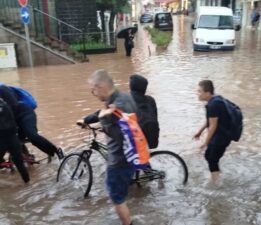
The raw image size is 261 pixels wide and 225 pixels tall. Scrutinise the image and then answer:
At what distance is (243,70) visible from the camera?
47.5ft

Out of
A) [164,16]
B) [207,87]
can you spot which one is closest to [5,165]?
[207,87]

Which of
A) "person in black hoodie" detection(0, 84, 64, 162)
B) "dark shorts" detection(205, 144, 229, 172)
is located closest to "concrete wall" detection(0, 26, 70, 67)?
"person in black hoodie" detection(0, 84, 64, 162)

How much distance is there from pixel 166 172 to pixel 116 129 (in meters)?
1.86

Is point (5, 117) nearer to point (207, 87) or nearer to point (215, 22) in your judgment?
point (207, 87)

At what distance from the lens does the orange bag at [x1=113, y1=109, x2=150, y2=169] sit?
145 inches

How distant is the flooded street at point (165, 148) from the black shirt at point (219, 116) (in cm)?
67

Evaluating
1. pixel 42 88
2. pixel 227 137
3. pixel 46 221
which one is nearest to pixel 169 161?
pixel 227 137

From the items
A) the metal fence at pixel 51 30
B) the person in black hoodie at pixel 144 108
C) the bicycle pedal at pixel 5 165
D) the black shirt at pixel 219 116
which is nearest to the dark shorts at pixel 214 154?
the black shirt at pixel 219 116

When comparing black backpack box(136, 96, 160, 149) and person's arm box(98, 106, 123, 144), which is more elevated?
person's arm box(98, 106, 123, 144)

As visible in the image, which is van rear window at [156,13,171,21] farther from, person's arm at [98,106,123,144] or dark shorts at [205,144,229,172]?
person's arm at [98,106,123,144]

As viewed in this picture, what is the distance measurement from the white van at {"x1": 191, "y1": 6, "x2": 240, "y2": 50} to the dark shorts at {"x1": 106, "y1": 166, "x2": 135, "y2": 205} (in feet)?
55.1

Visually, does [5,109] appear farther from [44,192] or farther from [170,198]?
[170,198]

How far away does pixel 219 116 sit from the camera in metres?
4.88

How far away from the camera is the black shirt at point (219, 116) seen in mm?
4824
